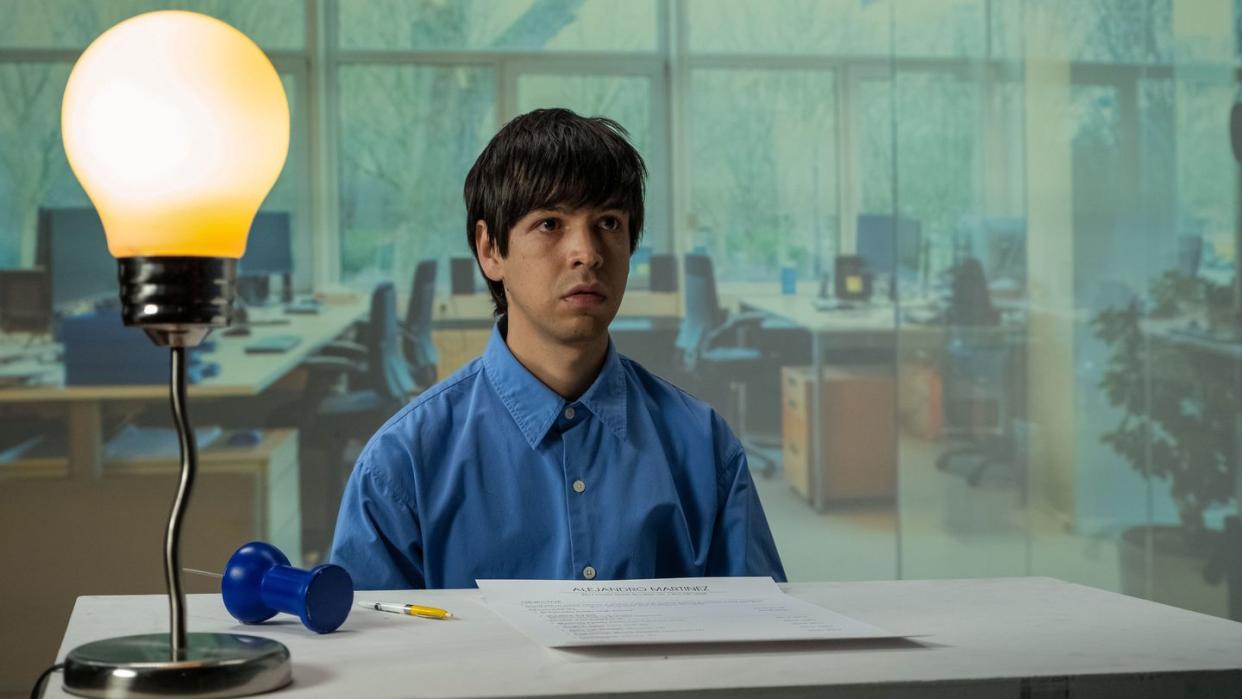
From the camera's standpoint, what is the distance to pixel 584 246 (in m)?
1.57

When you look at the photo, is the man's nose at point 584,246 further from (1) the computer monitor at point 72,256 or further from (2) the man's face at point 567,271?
(1) the computer monitor at point 72,256

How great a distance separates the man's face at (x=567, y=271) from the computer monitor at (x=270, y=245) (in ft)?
6.96

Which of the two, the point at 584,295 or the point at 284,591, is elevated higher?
the point at 584,295

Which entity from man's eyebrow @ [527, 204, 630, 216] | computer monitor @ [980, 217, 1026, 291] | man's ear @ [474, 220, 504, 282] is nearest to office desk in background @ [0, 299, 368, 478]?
computer monitor @ [980, 217, 1026, 291]

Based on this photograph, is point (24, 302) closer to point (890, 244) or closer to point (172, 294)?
point (890, 244)

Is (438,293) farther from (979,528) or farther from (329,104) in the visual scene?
(979,528)

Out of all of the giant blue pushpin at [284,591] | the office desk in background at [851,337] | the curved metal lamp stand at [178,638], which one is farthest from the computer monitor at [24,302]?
the curved metal lamp stand at [178,638]

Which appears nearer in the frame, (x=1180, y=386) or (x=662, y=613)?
(x=662, y=613)

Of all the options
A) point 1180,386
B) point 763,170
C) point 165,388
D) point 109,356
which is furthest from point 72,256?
point 1180,386

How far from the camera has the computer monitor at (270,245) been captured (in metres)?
3.61

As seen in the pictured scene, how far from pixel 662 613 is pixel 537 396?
0.51 m

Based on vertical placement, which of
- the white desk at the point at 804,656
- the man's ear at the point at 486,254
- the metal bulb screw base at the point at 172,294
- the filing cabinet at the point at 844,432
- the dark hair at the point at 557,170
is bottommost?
the filing cabinet at the point at 844,432

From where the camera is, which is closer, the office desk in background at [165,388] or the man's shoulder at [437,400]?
the man's shoulder at [437,400]

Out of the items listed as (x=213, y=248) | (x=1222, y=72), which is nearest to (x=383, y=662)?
(x=213, y=248)
